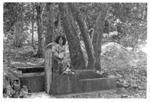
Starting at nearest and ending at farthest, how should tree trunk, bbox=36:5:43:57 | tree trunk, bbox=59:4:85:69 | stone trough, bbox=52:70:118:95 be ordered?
stone trough, bbox=52:70:118:95
tree trunk, bbox=59:4:85:69
tree trunk, bbox=36:5:43:57

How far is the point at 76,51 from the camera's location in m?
5.49

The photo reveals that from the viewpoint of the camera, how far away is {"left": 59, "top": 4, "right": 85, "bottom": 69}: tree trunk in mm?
5414

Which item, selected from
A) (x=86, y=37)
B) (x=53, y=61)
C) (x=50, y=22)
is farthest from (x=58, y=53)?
(x=50, y=22)

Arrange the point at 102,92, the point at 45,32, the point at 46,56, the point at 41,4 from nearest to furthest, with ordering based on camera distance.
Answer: the point at 46,56, the point at 102,92, the point at 45,32, the point at 41,4

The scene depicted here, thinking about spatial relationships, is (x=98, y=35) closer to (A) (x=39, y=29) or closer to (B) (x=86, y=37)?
(B) (x=86, y=37)

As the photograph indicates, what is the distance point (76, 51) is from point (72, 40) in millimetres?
283

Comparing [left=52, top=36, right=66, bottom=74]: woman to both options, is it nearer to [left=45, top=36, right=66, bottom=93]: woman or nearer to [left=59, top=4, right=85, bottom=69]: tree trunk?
[left=45, top=36, right=66, bottom=93]: woman

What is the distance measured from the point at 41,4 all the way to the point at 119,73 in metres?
2.90

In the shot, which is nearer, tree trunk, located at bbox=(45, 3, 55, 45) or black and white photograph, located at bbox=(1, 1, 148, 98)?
black and white photograph, located at bbox=(1, 1, 148, 98)

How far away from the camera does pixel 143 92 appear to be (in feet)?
15.9

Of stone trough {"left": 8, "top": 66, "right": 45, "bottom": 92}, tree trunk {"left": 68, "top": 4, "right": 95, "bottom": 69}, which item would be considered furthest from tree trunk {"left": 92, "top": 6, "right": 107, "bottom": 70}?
stone trough {"left": 8, "top": 66, "right": 45, "bottom": 92}

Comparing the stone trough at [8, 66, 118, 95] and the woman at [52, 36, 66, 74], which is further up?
the woman at [52, 36, 66, 74]

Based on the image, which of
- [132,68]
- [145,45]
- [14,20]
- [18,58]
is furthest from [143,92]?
[14,20]

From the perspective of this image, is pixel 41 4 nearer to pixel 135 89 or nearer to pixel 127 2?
pixel 127 2
